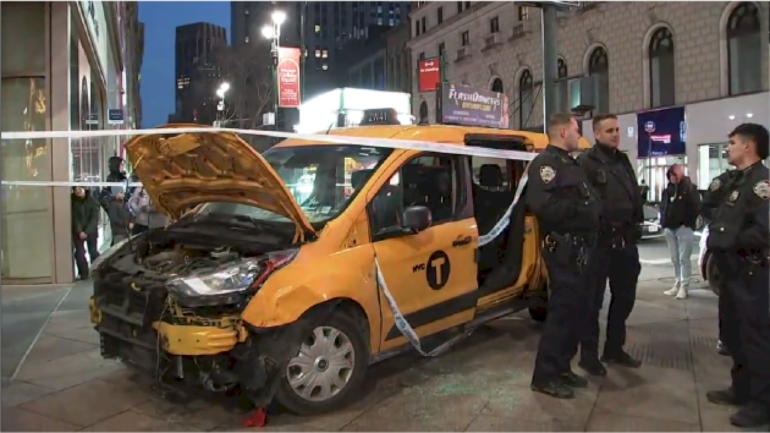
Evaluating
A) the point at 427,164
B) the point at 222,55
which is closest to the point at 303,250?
the point at 427,164

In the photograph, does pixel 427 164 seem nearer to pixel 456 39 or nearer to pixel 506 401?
pixel 506 401

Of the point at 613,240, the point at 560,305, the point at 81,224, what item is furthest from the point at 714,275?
the point at 81,224

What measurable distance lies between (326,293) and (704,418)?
8.39 ft

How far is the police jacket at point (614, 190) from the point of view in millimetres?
5004

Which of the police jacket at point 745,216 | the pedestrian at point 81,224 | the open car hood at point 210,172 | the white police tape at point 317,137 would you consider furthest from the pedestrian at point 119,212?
the police jacket at point 745,216

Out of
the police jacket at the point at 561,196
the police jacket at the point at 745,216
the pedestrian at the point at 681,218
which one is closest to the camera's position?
the police jacket at the point at 745,216

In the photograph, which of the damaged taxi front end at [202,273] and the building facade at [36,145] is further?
the building facade at [36,145]

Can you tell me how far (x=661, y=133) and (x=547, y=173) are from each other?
70.7ft

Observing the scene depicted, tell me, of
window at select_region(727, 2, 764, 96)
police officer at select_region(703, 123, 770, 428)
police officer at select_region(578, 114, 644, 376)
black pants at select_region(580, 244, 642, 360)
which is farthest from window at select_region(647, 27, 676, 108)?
police officer at select_region(703, 123, 770, 428)

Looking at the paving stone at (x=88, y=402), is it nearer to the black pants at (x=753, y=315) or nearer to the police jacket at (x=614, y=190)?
the police jacket at (x=614, y=190)

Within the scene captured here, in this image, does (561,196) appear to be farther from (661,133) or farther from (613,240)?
(661,133)

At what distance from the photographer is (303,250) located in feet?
13.6

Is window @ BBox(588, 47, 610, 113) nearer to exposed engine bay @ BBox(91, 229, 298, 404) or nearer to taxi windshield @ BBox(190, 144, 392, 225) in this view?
taxi windshield @ BBox(190, 144, 392, 225)

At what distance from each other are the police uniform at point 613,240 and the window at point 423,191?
1.04 metres
